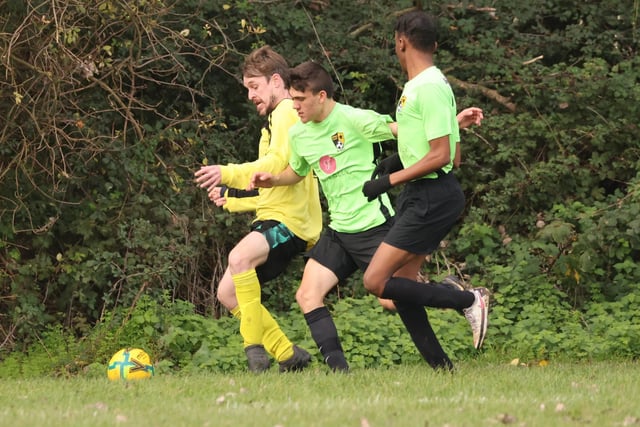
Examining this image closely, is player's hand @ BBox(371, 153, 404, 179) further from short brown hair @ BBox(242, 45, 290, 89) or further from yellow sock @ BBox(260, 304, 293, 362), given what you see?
yellow sock @ BBox(260, 304, 293, 362)

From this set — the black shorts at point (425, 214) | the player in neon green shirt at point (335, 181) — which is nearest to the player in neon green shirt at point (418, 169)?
the black shorts at point (425, 214)

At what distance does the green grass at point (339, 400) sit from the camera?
5.43 m

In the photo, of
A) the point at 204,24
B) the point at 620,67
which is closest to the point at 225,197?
the point at 204,24

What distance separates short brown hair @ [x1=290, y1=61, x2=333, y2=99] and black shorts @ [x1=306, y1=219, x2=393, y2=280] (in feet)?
2.94

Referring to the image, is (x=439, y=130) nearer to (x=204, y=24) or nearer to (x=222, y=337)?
(x=222, y=337)

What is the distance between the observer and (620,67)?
12.2 m

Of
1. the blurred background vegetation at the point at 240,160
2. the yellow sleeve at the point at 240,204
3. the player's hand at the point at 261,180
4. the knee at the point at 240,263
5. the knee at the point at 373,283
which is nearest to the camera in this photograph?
the knee at the point at 373,283

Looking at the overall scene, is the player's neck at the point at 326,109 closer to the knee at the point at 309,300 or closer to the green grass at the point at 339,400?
the knee at the point at 309,300

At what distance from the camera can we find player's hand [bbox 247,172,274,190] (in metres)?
7.32

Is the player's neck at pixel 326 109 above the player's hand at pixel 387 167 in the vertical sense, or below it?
above

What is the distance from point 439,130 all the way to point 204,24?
555cm

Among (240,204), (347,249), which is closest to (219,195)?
(240,204)

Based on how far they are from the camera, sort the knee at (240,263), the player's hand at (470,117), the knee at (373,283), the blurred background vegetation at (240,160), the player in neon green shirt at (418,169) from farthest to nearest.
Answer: the blurred background vegetation at (240,160) < the knee at (240,263) < the player's hand at (470,117) < the knee at (373,283) < the player in neon green shirt at (418,169)

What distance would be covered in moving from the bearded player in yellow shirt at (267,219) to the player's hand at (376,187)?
1.12 m
